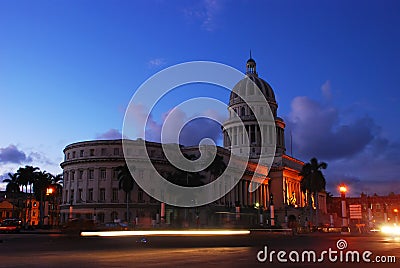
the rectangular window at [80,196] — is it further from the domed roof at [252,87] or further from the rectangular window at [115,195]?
the domed roof at [252,87]

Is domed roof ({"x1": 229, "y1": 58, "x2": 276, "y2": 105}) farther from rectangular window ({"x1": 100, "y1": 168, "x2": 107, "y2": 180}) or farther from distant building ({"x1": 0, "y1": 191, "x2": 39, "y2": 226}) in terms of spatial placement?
distant building ({"x1": 0, "y1": 191, "x2": 39, "y2": 226})

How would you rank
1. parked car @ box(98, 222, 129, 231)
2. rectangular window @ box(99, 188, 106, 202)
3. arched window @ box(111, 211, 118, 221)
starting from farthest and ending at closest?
rectangular window @ box(99, 188, 106, 202)
arched window @ box(111, 211, 118, 221)
parked car @ box(98, 222, 129, 231)

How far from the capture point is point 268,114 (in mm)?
147375

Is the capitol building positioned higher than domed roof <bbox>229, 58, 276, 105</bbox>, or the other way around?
domed roof <bbox>229, 58, 276, 105</bbox>

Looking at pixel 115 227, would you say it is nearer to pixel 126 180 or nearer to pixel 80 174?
pixel 126 180

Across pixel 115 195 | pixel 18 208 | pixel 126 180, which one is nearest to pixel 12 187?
pixel 18 208

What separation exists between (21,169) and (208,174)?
53.8 meters

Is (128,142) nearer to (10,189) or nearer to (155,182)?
(155,182)

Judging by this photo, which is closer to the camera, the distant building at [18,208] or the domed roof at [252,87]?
the distant building at [18,208]

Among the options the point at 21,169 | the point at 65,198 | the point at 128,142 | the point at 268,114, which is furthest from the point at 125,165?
the point at 268,114

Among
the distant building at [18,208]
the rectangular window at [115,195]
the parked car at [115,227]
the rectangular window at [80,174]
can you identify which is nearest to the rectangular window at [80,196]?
the rectangular window at [80,174]

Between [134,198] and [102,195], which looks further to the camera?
[102,195]

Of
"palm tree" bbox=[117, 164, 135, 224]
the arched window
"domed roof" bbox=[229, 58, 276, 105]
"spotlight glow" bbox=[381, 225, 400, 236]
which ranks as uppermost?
"domed roof" bbox=[229, 58, 276, 105]

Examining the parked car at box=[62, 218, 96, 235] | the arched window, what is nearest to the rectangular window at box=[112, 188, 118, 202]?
the arched window
